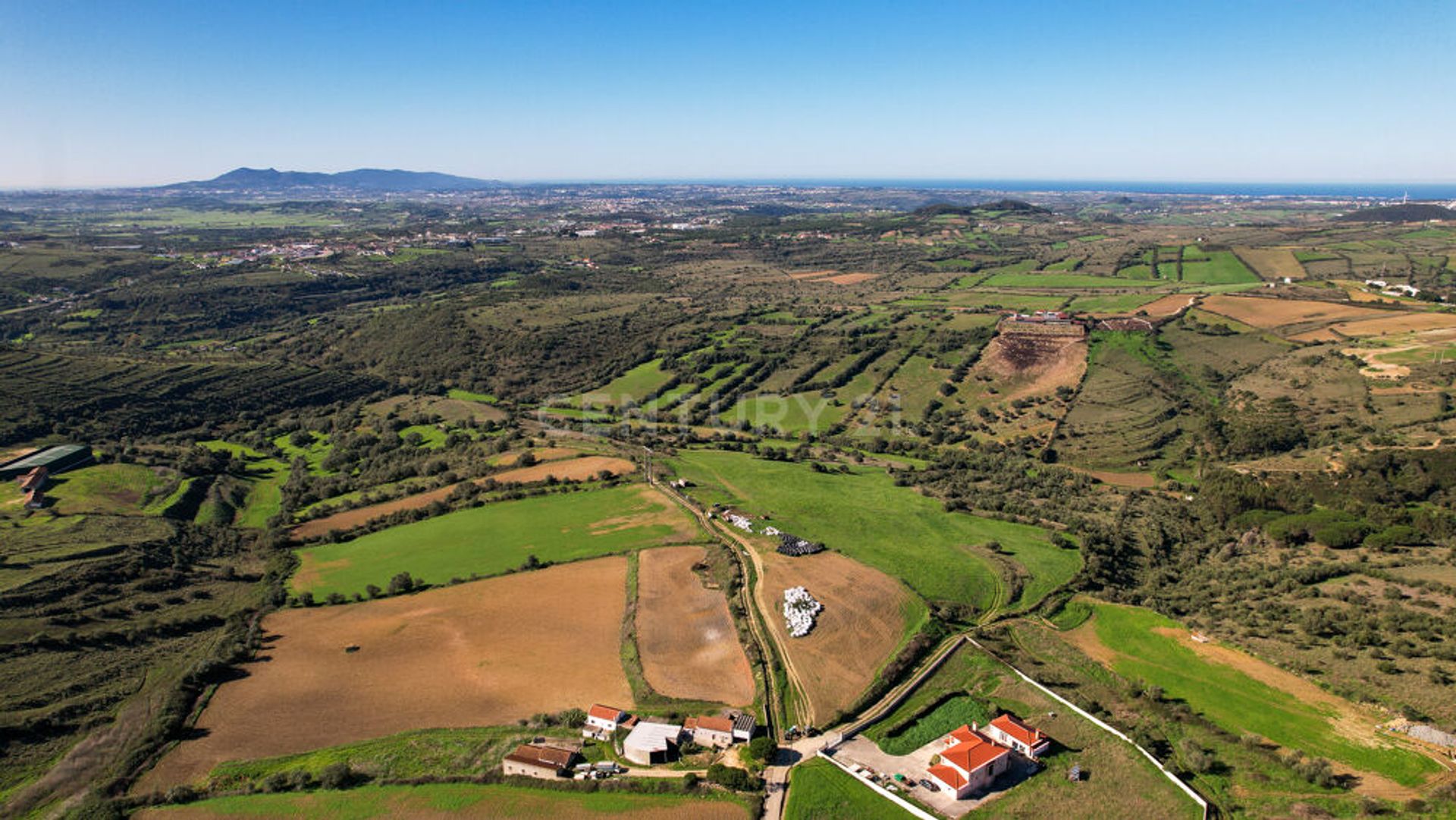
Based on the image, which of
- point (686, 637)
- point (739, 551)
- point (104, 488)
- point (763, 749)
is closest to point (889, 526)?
point (739, 551)

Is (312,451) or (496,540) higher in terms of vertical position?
(496,540)

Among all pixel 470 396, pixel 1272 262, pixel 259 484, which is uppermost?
pixel 1272 262

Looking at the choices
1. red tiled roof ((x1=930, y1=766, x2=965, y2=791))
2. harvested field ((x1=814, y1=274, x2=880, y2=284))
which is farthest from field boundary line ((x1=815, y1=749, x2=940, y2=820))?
harvested field ((x1=814, y1=274, x2=880, y2=284))

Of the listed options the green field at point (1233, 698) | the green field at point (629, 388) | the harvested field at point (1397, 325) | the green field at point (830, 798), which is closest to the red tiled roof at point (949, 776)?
the green field at point (830, 798)

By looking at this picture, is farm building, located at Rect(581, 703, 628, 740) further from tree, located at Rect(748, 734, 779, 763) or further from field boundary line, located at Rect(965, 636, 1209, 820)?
field boundary line, located at Rect(965, 636, 1209, 820)

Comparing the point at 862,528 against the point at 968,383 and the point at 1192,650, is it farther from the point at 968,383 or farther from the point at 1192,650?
the point at 968,383

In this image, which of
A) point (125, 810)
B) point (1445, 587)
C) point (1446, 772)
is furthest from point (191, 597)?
point (1445, 587)

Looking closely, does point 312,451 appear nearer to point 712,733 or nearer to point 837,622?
point 837,622

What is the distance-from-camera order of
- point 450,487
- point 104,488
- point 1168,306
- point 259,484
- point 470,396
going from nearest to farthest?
point 104,488 → point 450,487 → point 259,484 → point 470,396 → point 1168,306
